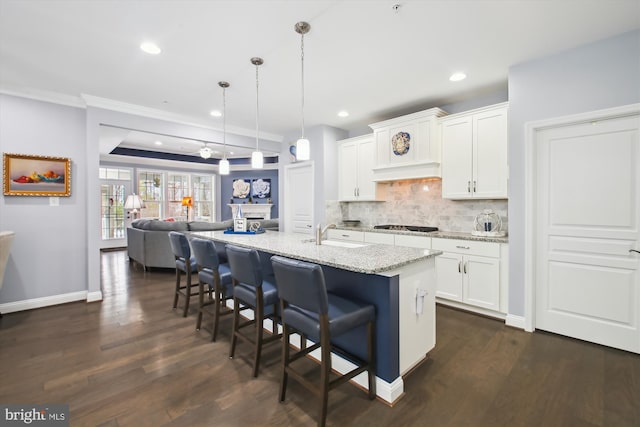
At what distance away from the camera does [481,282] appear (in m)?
3.29

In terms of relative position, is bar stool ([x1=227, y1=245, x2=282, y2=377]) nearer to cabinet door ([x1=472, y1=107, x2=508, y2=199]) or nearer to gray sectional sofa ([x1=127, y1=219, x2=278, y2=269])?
cabinet door ([x1=472, y1=107, x2=508, y2=199])

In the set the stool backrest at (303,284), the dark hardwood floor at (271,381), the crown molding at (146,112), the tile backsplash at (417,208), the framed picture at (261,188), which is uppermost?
the crown molding at (146,112)

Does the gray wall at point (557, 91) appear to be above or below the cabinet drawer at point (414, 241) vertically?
above

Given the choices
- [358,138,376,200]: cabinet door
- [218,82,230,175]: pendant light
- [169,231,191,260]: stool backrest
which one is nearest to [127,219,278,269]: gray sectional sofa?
[218,82,230,175]: pendant light

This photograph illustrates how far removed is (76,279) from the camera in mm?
3928

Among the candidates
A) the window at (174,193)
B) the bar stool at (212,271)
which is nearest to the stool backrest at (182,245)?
the bar stool at (212,271)

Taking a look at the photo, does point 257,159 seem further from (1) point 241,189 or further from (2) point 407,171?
(1) point 241,189

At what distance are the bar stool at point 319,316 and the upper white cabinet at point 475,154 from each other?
7.94 ft

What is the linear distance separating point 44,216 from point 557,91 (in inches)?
233

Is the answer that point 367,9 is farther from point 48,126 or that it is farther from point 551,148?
point 48,126

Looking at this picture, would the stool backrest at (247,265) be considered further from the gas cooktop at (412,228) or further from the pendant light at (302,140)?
the gas cooktop at (412,228)

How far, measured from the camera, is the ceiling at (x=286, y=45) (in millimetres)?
2121

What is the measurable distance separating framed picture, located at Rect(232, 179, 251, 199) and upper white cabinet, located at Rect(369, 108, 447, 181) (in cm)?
629

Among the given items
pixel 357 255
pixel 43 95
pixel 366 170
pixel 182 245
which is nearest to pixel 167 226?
pixel 182 245
